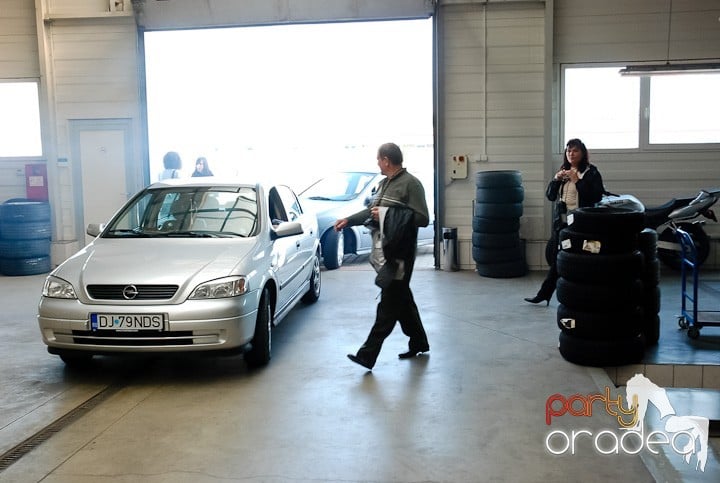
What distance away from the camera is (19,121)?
11555 mm

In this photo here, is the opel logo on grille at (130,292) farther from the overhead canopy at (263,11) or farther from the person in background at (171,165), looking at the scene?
the overhead canopy at (263,11)

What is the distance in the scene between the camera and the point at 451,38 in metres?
10.4

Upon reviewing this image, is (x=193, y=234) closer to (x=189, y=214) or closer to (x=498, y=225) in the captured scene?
(x=189, y=214)

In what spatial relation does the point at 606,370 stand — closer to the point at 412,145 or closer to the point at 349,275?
the point at 349,275

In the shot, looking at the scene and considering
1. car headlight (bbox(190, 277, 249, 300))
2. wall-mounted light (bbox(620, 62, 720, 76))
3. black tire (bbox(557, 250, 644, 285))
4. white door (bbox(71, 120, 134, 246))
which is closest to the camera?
car headlight (bbox(190, 277, 249, 300))

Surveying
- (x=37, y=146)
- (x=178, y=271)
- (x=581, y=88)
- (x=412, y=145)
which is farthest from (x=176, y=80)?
(x=178, y=271)

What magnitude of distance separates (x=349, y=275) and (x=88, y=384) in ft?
17.1

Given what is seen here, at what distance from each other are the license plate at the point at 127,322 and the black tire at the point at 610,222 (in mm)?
3167

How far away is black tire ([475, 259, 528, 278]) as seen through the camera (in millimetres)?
9664

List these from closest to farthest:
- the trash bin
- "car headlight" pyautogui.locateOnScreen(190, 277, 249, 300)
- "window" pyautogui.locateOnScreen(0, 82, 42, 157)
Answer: "car headlight" pyautogui.locateOnScreen(190, 277, 249, 300) < the trash bin < "window" pyautogui.locateOnScreen(0, 82, 42, 157)

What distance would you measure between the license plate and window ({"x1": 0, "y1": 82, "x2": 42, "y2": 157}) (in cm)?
766

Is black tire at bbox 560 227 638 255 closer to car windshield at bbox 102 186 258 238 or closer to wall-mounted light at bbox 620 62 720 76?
car windshield at bbox 102 186 258 238

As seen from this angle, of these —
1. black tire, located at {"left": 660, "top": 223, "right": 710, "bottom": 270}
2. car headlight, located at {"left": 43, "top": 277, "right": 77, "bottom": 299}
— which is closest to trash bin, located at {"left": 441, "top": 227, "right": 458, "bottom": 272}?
black tire, located at {"left": 660, "top": 223, "right": 710, "bottom": 270}

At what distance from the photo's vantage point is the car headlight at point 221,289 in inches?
195
